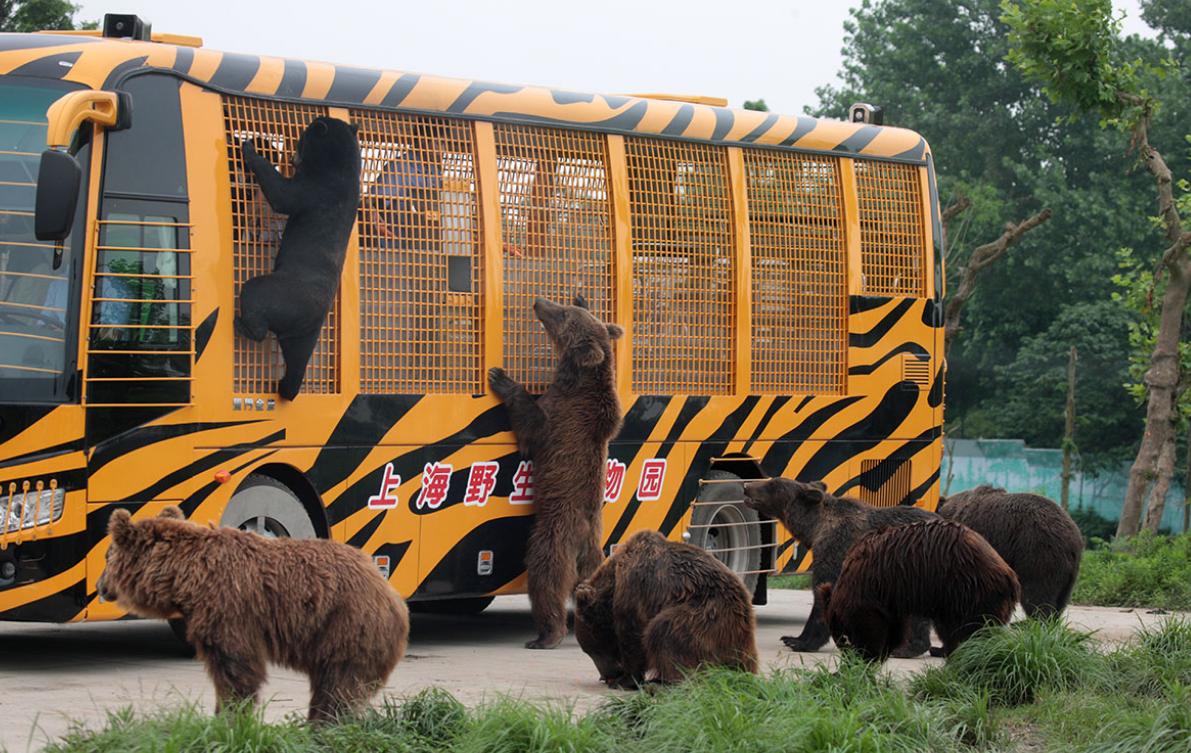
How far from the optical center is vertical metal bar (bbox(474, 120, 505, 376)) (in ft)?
35.9

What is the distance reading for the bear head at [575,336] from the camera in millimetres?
10859

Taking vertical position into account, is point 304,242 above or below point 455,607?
above

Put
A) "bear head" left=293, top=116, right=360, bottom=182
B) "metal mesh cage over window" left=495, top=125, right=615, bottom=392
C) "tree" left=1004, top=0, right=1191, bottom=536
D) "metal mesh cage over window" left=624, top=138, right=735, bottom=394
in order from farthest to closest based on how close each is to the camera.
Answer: "tree" left=1004, top=0, right=1191, bottom=536 → "metal mesh cage over window" left=624, top=138, right=735, bottom=394 → "metal mesh cage over window" left=495, top=125, right=615, bottom=392 → "bear head" left=293, top=116, right=360, bottom=182

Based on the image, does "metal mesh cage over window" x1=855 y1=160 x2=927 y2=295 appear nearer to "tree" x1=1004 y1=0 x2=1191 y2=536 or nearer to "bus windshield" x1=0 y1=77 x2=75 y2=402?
"tree" x1=1004 y1=0 x2=1191 y2=536

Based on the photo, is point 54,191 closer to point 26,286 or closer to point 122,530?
point 26,286

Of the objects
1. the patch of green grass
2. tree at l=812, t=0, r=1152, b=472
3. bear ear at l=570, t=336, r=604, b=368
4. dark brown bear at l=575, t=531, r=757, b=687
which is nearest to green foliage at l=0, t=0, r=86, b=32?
the patch of green grass

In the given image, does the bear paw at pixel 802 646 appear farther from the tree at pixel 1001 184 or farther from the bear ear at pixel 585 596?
the tree at pixel 1001 184

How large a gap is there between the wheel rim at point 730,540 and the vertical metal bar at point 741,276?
0.97 m

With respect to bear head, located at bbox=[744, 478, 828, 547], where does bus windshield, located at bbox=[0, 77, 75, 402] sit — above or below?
above

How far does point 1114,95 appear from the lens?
17.9 meters

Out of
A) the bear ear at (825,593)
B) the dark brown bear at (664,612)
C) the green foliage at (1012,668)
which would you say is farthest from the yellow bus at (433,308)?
the green foliage at (1012,668)

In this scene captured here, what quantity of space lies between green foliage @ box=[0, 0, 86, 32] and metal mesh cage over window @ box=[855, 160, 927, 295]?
1304 centimetres

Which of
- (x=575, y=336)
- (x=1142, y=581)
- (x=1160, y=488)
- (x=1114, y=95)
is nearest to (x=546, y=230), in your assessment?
(x=575, y=336)

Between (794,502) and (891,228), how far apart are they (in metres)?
3.14
